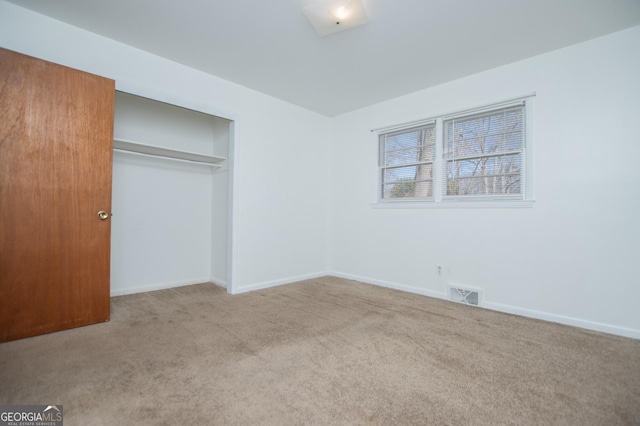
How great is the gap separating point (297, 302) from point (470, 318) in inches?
69.7

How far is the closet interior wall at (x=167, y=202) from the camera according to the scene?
332 centimetres

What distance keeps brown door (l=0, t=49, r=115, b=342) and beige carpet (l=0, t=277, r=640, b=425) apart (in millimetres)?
265

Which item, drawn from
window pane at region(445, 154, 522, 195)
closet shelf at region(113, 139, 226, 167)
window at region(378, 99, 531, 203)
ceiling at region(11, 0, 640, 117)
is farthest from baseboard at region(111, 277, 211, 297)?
window pane at region(445, 154, 522, 195)

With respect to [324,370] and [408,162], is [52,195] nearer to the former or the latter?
[324,370]

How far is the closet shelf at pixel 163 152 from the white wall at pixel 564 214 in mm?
2848

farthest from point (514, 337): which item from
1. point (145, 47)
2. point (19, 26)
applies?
point (19, 26)

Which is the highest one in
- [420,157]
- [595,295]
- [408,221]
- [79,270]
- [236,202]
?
[420,157]

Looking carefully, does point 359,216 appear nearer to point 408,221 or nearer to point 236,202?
point 408,221

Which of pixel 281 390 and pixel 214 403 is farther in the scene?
pixel 281 390

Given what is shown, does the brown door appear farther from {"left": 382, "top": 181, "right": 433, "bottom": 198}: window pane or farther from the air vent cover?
the air vent cover

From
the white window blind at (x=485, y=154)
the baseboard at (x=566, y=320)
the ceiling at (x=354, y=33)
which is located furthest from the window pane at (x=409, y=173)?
the baseboard at (x=566, y=320)

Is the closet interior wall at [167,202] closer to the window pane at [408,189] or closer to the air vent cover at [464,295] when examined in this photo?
the window pane at [408,189]

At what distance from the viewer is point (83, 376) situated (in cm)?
165

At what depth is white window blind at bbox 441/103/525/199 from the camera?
2.93 metres
